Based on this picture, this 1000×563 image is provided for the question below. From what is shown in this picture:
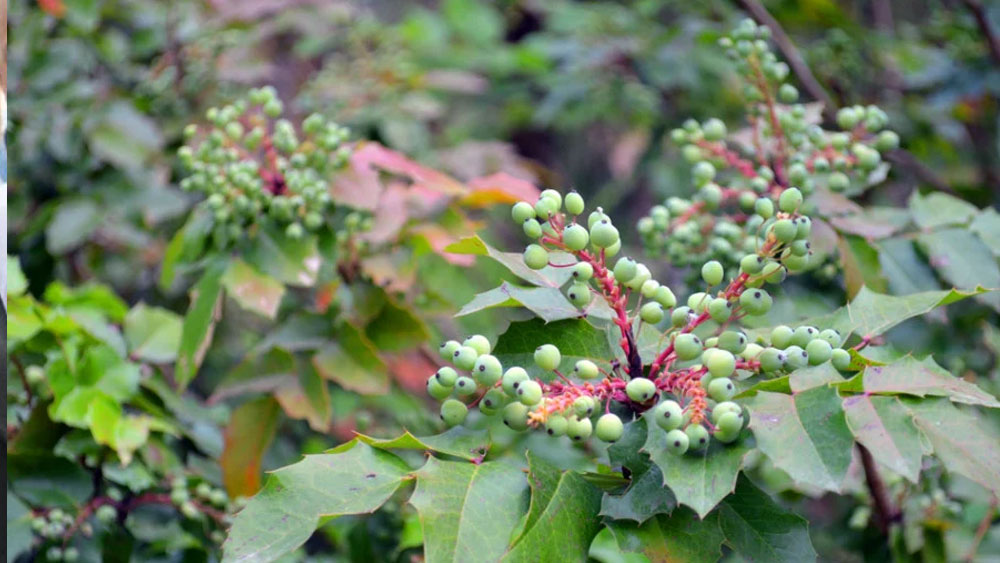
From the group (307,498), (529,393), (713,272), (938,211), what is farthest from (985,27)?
(307,498)

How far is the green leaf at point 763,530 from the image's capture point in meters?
0.80

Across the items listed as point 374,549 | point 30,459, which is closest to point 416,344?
point 374,549

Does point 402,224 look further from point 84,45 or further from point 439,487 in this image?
point 84,45

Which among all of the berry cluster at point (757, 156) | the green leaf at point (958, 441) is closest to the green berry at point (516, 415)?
the green leaf at point (958, 441)

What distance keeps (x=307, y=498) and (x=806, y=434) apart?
402 mm

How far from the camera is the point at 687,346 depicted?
0.78 metres

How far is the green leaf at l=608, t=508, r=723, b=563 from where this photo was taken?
2.57 ft

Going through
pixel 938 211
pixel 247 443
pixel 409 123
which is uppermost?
pixel 938 211

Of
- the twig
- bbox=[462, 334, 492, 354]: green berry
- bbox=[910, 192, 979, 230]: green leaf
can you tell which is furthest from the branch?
bbox=[462, 334, 492, 354]: green berry

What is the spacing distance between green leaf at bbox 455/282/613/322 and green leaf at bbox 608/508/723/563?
0.62ft

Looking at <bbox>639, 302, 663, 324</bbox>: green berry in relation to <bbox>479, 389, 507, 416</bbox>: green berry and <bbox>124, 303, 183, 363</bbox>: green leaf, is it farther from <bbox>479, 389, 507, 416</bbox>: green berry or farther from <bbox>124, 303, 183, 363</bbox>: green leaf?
<bbox>124, 303, 183, 363</bbox>: green leaf

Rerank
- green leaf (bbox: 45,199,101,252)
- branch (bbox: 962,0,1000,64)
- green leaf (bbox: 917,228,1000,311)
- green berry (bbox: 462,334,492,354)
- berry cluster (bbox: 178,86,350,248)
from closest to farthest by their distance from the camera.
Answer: green berry (bbox: 462,334,492,354)
green leaf (bbox: 917,228,1000,311)
berry cluster (bbox: 178,86,350,248)
green leaf (bbox: 45,199,101,252)
branch (bbox: 962,0,1000,64)

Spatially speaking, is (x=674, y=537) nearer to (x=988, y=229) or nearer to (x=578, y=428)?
(x=578, y=428)

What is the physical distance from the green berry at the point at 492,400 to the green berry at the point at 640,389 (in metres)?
0.11
